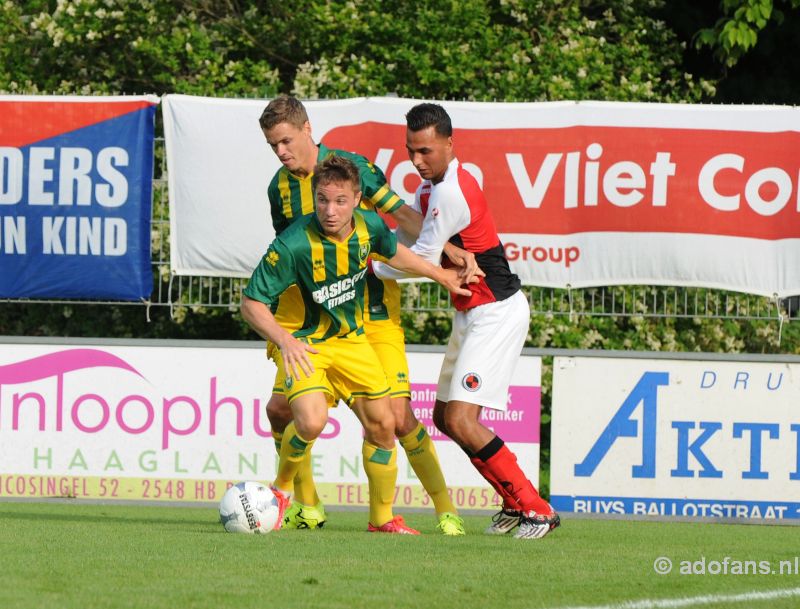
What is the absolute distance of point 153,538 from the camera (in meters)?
7.10

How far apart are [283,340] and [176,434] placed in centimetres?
359

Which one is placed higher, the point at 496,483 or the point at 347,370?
the point at 347,370

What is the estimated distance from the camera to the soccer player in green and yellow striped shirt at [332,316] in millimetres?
7129

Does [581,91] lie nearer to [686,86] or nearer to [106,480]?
[686,86]

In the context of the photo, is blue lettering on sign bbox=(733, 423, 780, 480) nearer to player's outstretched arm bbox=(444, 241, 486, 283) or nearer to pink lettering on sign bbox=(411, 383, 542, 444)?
pink lettering on sign bbox=(411, 383, 542, 444)

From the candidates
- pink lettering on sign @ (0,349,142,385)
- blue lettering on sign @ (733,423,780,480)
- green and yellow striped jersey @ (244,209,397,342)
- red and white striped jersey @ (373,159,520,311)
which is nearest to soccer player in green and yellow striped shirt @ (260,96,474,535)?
red and white striped jersey @ (373,159,520,311)

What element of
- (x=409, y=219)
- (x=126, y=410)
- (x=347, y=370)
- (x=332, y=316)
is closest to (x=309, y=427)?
(x=347, y=370)

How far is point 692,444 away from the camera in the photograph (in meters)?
10.3

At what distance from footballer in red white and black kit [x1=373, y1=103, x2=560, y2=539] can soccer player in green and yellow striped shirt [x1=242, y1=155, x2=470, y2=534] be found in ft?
0.76

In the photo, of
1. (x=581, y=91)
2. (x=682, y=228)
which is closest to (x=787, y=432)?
(x=682, y=228)

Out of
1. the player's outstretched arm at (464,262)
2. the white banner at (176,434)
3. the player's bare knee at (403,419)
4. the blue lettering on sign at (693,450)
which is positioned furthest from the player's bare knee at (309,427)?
the blue lettering on sign at (693,450)

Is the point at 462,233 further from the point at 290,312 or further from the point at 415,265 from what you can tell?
the point at 290,312

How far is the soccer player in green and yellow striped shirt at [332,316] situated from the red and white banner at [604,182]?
3142mm

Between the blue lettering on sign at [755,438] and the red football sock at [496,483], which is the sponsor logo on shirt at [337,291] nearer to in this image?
the red football sock at [496,483]
